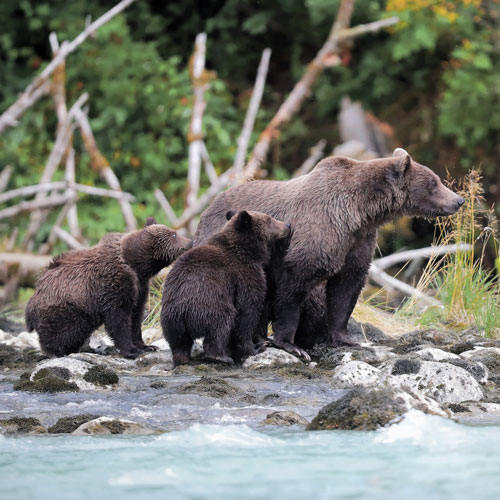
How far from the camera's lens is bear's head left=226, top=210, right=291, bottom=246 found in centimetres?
688

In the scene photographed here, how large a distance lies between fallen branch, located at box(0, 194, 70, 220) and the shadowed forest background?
82.3 inches

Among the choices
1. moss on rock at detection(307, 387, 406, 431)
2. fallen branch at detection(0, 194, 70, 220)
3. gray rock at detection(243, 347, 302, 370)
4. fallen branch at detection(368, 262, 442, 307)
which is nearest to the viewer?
moss on rock at detection(307, 387, 406, 431)

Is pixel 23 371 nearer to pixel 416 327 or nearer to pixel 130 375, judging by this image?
pixel 130 375

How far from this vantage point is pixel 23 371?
6922 mm

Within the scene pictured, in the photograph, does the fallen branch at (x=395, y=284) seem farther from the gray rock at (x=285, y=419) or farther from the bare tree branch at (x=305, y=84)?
the gray rock at (x=285, y=419)

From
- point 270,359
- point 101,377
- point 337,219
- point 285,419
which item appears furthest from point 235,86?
point 285,419

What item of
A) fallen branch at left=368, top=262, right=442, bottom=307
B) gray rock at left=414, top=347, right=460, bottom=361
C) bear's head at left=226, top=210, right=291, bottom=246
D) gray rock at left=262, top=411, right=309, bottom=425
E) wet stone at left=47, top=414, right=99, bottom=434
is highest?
bear's head at left=226, top=210, right=291, bottom=246

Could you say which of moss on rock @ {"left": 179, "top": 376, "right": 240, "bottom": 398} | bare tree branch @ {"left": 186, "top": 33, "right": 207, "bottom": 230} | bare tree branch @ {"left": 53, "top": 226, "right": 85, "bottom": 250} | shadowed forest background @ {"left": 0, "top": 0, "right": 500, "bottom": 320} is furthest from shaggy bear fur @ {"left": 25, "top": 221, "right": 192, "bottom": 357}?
shadowed forest background @ {"left": 0, "top": 0, "right": 500, "bottom": 320}

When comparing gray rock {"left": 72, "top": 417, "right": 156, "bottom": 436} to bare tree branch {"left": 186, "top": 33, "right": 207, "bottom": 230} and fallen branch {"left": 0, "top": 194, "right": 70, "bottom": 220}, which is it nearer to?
fallen branch {"left": 0, "top": 194, "right": 70, "bottom": 220}

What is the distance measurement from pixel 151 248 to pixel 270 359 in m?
1.38

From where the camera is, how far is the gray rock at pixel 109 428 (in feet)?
16.5

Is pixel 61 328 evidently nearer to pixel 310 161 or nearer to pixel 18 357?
pixel 18 357

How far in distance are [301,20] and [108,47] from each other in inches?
145

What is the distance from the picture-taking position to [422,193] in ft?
24.0
